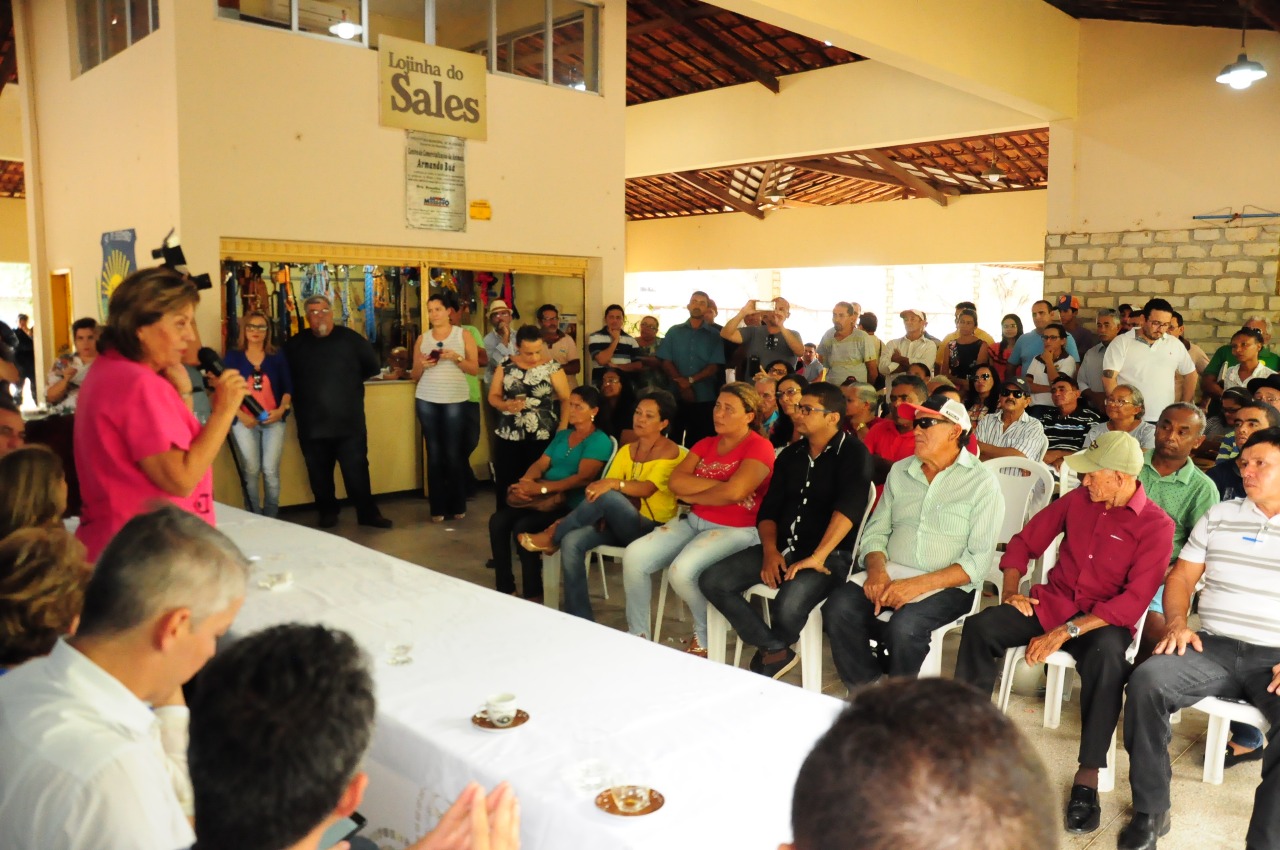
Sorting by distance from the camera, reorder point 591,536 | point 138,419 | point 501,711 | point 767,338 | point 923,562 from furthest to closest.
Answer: point 767,338, point 591,536, point 923,562, point 138,419, point 501,711

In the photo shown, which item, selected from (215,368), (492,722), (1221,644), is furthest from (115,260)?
(1221,644)

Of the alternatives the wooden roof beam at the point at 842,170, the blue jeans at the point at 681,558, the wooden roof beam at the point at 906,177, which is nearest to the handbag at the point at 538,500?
the blue jeans at the point at 681,558

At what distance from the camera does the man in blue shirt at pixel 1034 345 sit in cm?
718

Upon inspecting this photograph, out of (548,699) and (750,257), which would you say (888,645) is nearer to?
(548,699)

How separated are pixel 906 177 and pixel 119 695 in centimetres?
1390

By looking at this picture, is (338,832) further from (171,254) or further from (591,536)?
(171,254)

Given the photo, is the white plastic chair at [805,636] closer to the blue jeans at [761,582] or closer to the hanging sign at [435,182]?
the blue jeans at [761,582]

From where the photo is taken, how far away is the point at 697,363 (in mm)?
7344

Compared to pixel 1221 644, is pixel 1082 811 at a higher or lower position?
lower

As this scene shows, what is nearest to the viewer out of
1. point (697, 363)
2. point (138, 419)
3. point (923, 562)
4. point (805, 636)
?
point (138, 419)

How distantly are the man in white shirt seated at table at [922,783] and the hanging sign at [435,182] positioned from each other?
6.41m

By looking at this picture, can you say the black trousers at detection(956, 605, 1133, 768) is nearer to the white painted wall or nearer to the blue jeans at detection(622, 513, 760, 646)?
the blue jeans at detection(622, 513, 760, 646)

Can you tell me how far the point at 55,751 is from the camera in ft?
3.96

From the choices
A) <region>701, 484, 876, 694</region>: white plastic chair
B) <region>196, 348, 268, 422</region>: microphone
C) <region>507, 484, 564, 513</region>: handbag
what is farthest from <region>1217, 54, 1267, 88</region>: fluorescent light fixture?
<region>196, 348, 268, 422</region>: microphone
